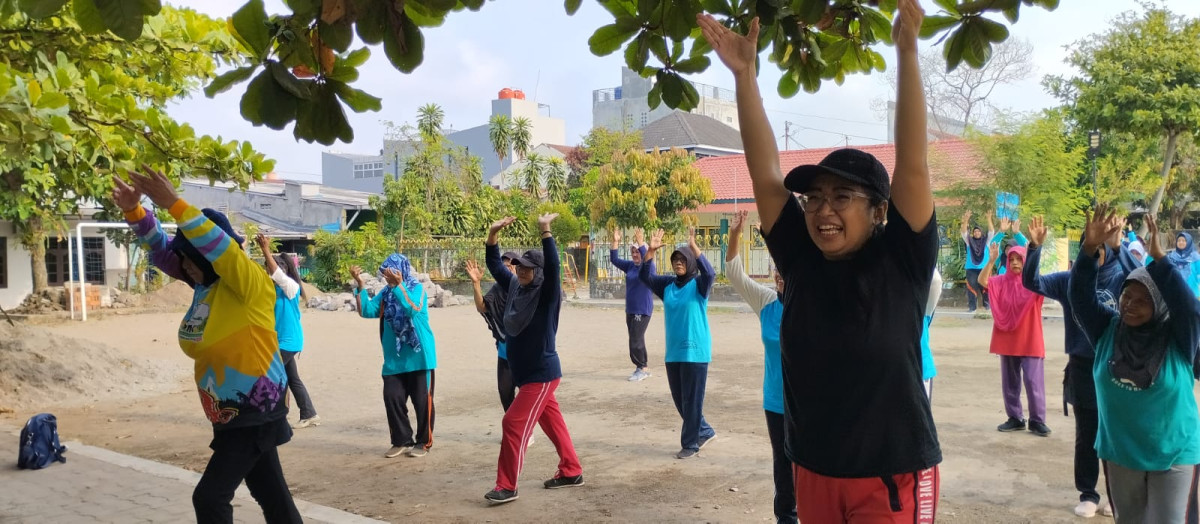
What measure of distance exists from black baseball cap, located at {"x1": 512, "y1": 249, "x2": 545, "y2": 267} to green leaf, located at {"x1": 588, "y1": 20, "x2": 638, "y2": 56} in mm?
3001

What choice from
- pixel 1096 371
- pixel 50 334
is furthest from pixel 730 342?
pixel 1096 371

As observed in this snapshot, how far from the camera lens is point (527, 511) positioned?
590 centimetres

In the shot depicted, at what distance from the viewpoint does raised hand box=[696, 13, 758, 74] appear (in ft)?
8.55

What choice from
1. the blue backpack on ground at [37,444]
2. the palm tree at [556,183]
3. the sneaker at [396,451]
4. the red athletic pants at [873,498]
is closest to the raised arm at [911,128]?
the red athletic pants at [873,498]

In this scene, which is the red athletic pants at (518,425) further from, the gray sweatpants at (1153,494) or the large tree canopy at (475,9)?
the gray sweatpants at (1153,494)

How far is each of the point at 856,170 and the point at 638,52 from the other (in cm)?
130

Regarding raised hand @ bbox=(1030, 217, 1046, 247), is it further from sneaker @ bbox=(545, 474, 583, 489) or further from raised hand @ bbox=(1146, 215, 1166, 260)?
sneaker @ bbox=(545, 474, 583, 489)

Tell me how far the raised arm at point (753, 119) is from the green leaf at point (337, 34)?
1086 millimetres

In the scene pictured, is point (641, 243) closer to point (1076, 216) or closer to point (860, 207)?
point (860, 207)

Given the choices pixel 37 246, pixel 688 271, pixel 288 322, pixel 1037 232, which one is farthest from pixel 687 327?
pixel 37 246

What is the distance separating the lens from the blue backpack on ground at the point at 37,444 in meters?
7.06

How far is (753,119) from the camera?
8.71ft

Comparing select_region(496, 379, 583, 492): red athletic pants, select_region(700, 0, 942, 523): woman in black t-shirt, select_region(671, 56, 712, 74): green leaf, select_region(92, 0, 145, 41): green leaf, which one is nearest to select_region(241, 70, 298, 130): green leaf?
select_region(92, 0, 145, 41): green leaf

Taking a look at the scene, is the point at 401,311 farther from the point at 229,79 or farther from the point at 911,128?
the point at 911,128
